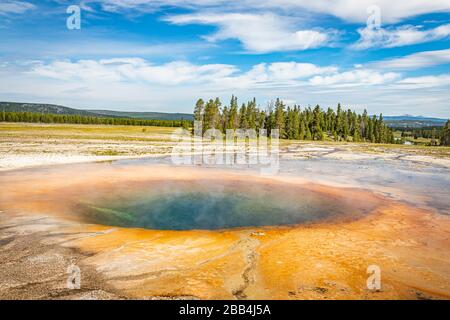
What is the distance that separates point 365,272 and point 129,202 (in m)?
10.7

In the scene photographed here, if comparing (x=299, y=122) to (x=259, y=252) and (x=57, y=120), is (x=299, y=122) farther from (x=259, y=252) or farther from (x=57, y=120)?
(x=57, y=120)

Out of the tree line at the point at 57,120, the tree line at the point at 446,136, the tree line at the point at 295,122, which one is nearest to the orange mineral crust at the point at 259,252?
the tree line at the point at 295,122

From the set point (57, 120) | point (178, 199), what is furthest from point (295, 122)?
point (57, 120)

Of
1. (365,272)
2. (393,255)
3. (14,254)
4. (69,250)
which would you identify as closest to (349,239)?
(393,255)

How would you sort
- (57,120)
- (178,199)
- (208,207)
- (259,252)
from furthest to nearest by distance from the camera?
(57,120)
(178,199)
(208,207)
(259,252)

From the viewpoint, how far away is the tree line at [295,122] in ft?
283

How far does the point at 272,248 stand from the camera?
9773mm

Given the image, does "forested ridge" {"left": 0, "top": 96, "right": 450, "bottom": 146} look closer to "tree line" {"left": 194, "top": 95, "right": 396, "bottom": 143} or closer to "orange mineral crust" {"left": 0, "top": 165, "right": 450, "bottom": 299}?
"tree line" {"left": 194, "top": 95, "right": 396, "bottom": 143}

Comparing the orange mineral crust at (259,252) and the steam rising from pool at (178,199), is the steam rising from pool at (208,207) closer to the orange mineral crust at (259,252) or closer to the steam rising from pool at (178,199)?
the steam rising from pool at (178,199)

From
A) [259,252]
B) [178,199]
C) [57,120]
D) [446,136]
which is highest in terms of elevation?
[57,120]

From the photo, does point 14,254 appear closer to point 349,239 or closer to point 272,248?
point 272,248

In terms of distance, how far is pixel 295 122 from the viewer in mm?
91312

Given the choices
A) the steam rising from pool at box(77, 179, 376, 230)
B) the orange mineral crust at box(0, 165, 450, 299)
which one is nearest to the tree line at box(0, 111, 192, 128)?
the steam rising from pool at box(77, 179, 376, 230)
